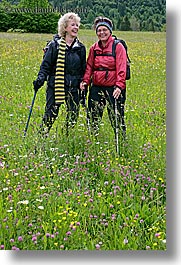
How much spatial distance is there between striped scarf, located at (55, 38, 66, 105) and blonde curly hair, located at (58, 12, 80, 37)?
9 cm

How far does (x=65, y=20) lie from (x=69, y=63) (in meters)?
0.38

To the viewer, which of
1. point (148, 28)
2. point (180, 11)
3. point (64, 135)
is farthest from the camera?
point (64, 135)

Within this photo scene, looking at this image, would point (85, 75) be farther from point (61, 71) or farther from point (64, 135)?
point (64, 135)

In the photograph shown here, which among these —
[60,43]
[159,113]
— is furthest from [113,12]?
[159,113]

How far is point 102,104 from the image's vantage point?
5.14 meters

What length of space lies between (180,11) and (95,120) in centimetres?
153

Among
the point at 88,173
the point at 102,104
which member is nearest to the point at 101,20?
the point at 102,104

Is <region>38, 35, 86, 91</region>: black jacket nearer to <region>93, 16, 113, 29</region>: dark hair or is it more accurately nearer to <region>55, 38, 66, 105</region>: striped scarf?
<region>55, 38, 66, 105</region>: striped scarf

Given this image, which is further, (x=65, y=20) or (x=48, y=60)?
(x=48, y=60)

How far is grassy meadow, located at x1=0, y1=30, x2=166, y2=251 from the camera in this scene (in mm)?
3812

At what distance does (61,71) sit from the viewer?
A: 4988mm

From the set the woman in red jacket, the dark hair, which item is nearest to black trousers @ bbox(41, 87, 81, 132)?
the woman in red jacket

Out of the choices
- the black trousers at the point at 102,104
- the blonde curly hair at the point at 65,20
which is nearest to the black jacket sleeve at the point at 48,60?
the blonde curly hair at the point at 65,20

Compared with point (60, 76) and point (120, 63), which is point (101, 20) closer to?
point (120, 63)
